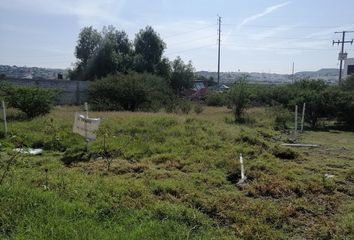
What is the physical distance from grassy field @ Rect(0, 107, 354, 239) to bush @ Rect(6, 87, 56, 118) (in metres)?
5.45

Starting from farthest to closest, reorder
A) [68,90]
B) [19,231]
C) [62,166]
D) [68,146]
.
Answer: [68,90] < [68,146] < [62,166] < [19,231]

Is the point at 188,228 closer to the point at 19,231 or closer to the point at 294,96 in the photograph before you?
the point at 19,231

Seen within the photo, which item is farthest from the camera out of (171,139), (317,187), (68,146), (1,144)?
(171,139)

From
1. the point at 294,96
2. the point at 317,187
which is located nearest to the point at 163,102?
the point at 294,96

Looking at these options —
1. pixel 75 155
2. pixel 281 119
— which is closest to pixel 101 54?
pixel 281 119

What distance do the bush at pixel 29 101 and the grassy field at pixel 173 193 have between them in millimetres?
5450

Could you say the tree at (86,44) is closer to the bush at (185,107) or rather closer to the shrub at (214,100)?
the shrub at (214,100)

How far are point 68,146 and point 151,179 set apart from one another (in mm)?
3957

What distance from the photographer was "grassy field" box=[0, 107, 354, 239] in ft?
14.2

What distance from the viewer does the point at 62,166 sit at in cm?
775

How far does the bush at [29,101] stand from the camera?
15453 mm

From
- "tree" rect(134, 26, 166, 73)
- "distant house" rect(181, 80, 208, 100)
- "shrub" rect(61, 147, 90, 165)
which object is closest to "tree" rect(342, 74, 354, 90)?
"distant house" rect(181, 80, 208, 100)

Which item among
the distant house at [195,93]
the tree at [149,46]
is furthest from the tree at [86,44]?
the distant house at [195,93]

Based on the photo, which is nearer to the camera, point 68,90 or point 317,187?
point 317,187
